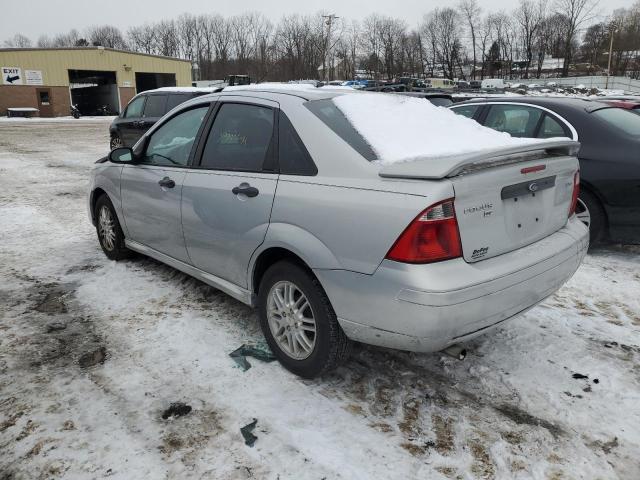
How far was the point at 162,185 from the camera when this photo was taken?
4.04 meters

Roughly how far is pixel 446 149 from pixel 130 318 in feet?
8.77

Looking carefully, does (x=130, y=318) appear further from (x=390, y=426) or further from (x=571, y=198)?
(x=571, y=198)

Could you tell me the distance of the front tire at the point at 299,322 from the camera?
287 centimetres

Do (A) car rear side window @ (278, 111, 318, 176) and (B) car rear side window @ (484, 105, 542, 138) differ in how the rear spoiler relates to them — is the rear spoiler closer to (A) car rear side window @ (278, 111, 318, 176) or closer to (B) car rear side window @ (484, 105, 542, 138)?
(A) car rear side window @ (278, 111, 318, 176)

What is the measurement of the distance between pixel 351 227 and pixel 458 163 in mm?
600

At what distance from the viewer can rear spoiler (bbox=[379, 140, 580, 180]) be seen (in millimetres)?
2463

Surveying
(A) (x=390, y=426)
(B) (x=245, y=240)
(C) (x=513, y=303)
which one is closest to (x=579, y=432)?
(C) (x=513, y=303)

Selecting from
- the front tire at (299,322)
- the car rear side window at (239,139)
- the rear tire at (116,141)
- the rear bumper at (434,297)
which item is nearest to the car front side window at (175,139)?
the car rear side window at (239,139)

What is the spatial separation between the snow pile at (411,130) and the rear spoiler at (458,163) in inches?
2.4

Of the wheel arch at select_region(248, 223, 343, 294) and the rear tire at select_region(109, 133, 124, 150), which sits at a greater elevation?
the wheel arch at select_region(248, 223, 343, 294)

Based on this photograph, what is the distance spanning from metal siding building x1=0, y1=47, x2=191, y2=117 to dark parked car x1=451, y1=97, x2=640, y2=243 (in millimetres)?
43401

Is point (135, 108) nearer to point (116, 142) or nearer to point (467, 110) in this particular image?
point (116, 142)

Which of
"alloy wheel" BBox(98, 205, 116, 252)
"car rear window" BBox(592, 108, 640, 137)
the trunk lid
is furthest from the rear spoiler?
"alloy wheel" BBox(98, 205, 116, 252)

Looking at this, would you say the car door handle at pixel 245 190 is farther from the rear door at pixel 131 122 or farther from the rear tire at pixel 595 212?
the rear door at pixel 131 122
